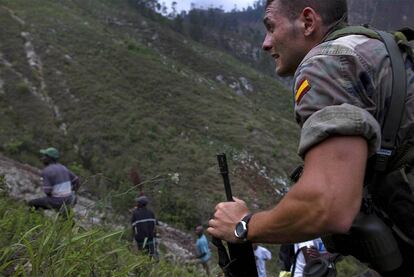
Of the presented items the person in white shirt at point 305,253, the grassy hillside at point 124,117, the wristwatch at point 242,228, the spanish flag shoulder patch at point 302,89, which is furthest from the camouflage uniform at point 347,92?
the grassy hillside at point 124,117

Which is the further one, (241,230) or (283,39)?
(283,39)

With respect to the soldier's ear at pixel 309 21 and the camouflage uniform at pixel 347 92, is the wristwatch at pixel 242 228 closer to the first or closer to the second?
the camouflage uniform at pixel 347 92

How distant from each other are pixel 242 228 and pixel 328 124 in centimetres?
47

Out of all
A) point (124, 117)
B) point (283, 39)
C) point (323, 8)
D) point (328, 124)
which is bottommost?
point (124, 117)

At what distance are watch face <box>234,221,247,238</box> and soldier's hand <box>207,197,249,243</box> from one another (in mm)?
22

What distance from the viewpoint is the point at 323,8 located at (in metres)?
1.66

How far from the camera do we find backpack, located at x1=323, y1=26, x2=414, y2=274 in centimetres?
145

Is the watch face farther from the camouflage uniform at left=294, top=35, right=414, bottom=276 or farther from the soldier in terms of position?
the camouflage uniform at left=294, top=35, right=414, bottom=276

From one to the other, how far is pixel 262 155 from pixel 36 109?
12.7m

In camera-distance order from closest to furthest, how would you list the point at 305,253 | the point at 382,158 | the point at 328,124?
1. the point at 328,124
2. the point at 382,158
3. the point at 305,253

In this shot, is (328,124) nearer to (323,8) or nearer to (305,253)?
(323,8)

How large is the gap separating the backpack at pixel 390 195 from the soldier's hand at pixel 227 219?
34 centimetres

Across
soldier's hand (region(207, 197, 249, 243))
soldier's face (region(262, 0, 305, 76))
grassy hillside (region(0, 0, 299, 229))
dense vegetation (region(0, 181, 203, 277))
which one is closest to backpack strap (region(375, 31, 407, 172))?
soldier's face (region(262, 0, 305, 76))

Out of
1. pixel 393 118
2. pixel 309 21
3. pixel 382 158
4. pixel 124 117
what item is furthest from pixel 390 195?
pixel 124 117
